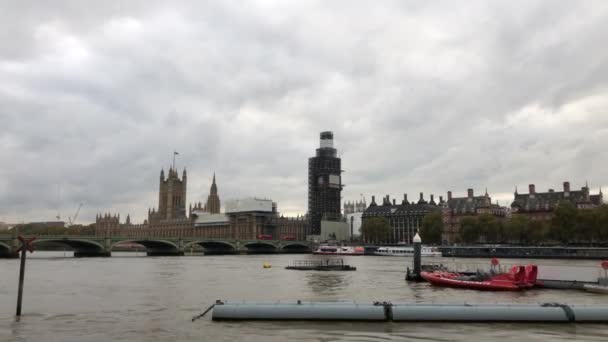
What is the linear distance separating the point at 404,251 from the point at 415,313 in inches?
5163

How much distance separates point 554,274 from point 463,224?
109 metres

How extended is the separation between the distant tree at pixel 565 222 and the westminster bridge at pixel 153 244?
8326cm

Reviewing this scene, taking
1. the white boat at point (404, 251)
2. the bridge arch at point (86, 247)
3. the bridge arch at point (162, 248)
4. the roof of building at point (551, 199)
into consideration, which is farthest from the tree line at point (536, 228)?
the bridge arch at point (86, 247)

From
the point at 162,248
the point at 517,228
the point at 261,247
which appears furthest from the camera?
the point at 261,247

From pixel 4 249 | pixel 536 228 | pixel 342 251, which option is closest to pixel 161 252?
pixel 4 249

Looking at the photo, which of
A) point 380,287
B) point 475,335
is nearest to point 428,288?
point 380,287

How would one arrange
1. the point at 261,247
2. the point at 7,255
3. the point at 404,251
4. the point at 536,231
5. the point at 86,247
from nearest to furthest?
the point at 7,255
the point at 86,247
the point at 536,231
the point at 404,251
the point at 261,247

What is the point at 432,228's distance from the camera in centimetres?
17388

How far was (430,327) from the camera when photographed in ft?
93.6

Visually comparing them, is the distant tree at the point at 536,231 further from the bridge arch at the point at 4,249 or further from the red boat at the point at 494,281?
the bridge arch at the point at 4,249

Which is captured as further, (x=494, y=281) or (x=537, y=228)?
(x=537, y=228)

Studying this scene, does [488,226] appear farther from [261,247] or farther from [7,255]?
[7,255]

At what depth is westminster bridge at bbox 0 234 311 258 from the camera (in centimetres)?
12012

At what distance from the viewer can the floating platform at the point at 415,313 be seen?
97.2 feet
